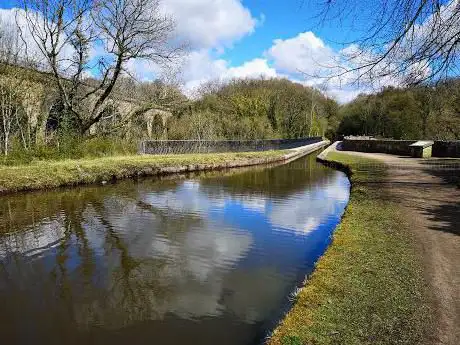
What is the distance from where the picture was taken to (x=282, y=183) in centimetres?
1802

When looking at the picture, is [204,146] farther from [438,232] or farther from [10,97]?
[438,232]

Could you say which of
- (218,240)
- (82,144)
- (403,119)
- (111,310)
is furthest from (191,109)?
(111,310)

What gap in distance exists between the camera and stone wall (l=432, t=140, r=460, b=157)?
2495 centimetres

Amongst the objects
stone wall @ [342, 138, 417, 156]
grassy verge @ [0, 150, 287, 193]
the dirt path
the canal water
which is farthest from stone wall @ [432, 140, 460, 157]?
the canal water

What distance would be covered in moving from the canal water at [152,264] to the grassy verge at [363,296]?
0.56m

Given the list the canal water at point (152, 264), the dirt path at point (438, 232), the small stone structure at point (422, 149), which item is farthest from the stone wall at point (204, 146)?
the dirt path at point (438, 232)

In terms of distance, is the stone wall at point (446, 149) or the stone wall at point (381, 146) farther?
the stone wall at point (381, 146)

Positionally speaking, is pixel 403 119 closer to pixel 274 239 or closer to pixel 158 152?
pixel 158 152

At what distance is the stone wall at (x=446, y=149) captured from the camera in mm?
24953

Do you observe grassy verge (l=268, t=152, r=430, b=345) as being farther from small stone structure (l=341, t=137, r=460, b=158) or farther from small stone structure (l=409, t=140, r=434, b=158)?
small stone structure (l=341, t=137, r=460, b=158)

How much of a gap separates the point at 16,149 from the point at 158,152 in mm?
10457

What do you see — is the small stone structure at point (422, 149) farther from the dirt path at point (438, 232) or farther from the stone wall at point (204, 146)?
the stone wall at point (204, 146)

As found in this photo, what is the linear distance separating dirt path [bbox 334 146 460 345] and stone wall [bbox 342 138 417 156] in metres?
13.5

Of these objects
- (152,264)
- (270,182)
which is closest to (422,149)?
(270,182)
